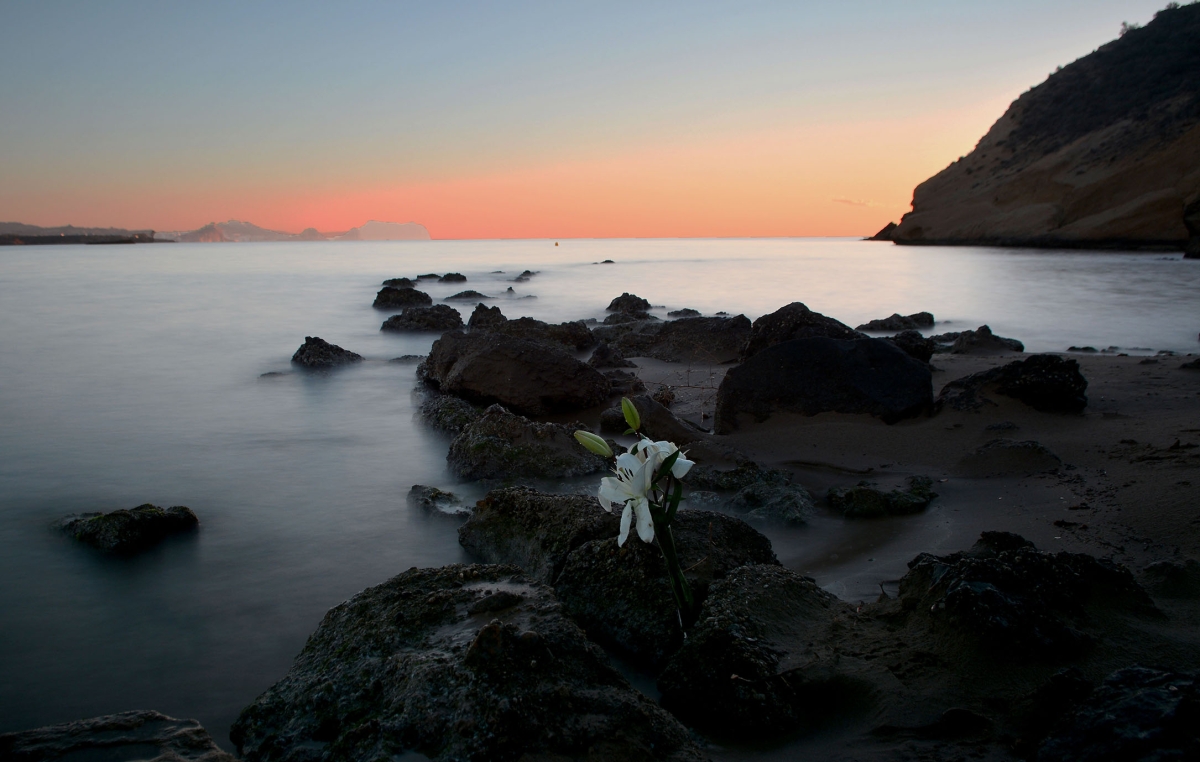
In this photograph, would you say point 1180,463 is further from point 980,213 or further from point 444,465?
point 980,213

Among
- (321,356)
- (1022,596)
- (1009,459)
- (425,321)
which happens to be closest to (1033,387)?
(1009,459)

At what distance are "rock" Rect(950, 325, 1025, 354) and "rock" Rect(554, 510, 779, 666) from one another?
7600 mm

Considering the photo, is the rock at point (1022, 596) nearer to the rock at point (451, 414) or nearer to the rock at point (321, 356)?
the rock at point (451, 414)

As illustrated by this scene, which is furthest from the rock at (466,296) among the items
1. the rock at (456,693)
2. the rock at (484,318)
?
the rock at (456,693)

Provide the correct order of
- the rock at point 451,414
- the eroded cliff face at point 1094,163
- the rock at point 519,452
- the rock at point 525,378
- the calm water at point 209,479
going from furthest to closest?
the eroded cliff face at point 1094,163 → the rock at point 525,378 → the rock at point 451,414 → the rock at point 519,452 → the calm water at point 209,479

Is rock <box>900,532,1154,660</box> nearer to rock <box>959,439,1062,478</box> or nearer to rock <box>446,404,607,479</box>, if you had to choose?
rock <box>959,439,1062,478</box>

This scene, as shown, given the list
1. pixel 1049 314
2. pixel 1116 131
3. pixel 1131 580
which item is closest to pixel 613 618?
pixel 1131 580

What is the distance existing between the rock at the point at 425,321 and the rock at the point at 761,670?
1233 centimetres

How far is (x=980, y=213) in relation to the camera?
51.2 m

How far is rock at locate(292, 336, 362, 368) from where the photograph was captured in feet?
34.8

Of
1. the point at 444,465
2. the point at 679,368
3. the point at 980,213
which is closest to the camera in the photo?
the point at 444,465

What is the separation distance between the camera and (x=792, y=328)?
23.9 feet

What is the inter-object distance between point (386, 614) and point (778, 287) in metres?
24.3

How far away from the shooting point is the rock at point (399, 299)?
1925 cm
